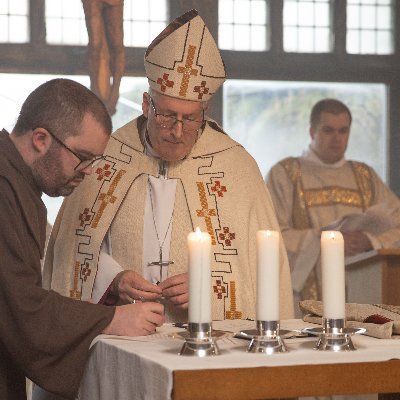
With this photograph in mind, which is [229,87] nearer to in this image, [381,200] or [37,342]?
[381,200]

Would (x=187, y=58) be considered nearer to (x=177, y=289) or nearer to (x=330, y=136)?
(x=177, y=289)

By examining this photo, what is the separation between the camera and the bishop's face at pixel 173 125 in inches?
203

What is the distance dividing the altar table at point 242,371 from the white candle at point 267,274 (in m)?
0.14

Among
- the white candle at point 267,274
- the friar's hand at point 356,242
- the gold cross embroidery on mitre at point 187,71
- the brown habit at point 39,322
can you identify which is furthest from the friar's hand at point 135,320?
the friar's hand at point 356,242

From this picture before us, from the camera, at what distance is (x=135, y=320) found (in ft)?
12.9

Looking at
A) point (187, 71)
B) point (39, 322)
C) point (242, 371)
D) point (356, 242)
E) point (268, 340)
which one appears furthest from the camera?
point (356, 242)

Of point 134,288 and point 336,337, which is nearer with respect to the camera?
point 336,337

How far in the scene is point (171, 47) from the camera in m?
5.50

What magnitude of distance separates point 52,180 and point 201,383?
126cm

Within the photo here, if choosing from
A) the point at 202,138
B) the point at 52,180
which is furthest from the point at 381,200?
the point at 52,180

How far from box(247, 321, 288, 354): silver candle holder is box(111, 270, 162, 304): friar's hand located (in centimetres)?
116

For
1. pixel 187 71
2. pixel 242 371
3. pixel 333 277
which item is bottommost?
pixel 242 371

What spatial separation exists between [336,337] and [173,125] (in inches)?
71.8

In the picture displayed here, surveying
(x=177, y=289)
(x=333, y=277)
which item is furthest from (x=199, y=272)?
(x=177, y=289)
